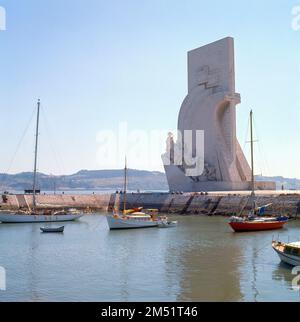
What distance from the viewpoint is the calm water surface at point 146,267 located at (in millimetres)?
11073

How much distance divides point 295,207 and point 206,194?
8.72m

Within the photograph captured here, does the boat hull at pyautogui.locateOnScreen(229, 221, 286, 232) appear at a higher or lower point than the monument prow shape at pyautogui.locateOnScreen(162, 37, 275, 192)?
lower

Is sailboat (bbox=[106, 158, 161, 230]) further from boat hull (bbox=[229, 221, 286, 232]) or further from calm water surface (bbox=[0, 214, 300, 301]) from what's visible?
boat hull (bbox=[229, 221, 286, 232])

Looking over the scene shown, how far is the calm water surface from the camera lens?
36.3ft

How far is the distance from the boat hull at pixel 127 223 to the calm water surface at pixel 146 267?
2010 mm

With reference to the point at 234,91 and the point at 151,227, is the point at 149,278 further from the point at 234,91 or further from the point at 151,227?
the point at 234,91

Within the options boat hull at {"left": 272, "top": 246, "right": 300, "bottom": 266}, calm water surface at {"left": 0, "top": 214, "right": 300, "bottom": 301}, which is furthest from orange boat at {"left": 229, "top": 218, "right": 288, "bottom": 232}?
boat hull at {"left": 272, "top": 246, "right": 300, "bottom": 266}

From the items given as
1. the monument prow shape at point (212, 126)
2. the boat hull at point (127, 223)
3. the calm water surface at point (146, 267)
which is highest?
the monument prow shape at point (212, 126)

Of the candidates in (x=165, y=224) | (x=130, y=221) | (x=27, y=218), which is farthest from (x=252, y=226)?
(x=27, y=218)

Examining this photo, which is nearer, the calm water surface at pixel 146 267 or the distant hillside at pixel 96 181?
the calm water surface at pixel 146 267

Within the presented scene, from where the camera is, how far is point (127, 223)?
1051 inches

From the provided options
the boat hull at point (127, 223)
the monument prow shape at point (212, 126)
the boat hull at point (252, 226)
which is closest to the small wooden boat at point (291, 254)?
the boat hull at point (252, 226)

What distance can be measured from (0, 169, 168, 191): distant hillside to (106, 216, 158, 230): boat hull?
393 feet

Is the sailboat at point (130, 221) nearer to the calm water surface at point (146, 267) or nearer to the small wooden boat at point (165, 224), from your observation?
the small wooden boat at point (165, 224)
